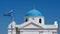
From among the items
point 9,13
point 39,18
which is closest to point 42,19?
point 39,18

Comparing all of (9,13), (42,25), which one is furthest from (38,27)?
(9,13)

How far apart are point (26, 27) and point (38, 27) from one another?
218cm

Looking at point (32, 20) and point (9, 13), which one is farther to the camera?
point (32, 20)

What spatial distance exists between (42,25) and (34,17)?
2.85 m

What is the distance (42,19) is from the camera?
320 ft

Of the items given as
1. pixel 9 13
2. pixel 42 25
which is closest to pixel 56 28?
pixel 42 25

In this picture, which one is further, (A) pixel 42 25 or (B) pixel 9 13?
(A) pixel 42 25

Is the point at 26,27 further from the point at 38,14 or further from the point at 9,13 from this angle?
the point at 9,13

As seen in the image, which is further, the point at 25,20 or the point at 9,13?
the point at 25,20

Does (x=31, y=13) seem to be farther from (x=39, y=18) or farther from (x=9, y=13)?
(x=9, y=13)

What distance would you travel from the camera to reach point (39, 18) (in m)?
97.8

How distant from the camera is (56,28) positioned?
95250 millimetres

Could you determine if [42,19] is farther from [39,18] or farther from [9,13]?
[9,13]

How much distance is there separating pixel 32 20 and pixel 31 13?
3208mm
